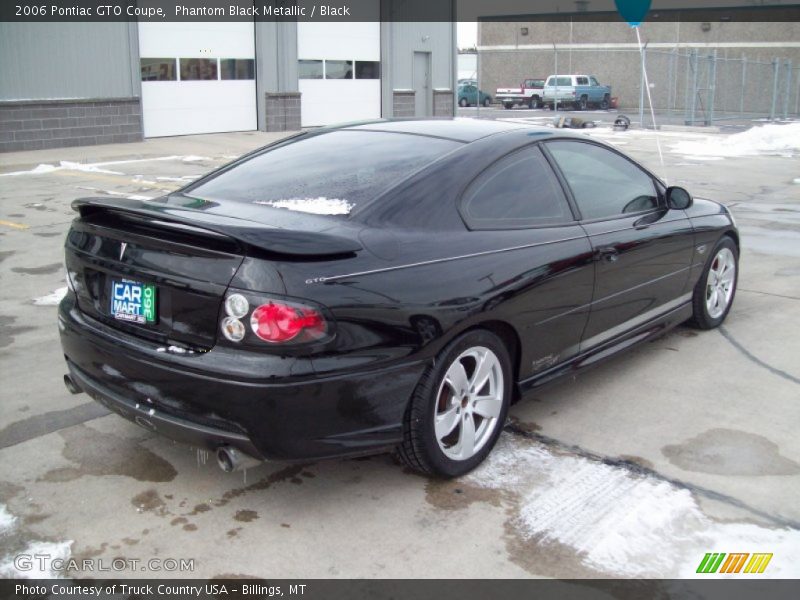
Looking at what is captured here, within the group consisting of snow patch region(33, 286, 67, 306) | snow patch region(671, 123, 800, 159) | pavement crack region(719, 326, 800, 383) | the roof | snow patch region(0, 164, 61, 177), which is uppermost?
the roof

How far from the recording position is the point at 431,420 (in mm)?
3498

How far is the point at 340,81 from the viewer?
2528 centimetres

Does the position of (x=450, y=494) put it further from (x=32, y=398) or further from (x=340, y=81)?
(x=340, y=81)

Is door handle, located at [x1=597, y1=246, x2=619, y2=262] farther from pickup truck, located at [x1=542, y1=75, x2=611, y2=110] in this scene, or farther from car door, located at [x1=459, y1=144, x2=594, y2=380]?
pickup truck, located at [x1=542, y1=75, x2=611, y2=110]

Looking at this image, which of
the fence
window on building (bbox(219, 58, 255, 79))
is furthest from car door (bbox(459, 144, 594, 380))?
the fence

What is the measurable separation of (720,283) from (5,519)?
470cm

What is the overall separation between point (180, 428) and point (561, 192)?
2.29 metres

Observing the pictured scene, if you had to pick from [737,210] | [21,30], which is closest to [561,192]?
[737,210]

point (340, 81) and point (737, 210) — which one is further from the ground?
point (340, 81)

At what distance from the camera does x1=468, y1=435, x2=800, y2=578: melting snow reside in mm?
3145

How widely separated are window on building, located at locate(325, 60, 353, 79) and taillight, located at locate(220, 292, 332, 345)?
893 inches

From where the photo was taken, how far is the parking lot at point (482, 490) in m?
3.14

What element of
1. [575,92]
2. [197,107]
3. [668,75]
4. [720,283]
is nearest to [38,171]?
[197,107]

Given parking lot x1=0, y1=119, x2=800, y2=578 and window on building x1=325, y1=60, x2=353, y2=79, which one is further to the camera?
window on building x1=325, y1=60, x2=353, y2=79
